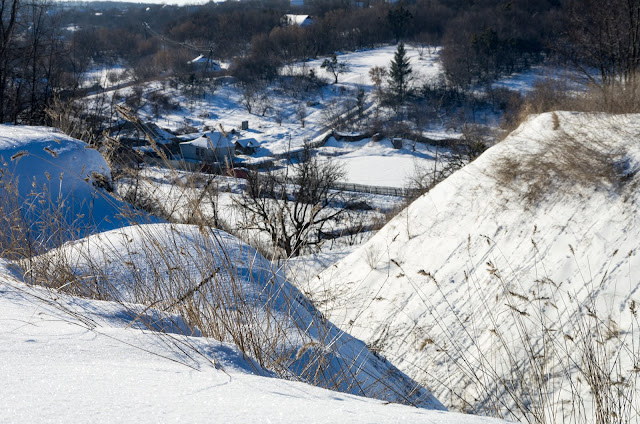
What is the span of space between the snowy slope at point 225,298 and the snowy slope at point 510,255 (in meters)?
1.74

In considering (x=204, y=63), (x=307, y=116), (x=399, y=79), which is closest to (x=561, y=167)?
(x=307, y=116)

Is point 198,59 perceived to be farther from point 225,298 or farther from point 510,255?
point 225,298

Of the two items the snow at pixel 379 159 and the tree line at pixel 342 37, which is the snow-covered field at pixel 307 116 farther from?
the tree line at pixel 342 37

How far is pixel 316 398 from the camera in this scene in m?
1.28

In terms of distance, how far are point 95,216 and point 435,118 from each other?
4059 cm

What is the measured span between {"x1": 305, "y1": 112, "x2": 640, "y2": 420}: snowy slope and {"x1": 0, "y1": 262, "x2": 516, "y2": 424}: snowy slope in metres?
2.87

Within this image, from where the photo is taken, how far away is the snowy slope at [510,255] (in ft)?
15.9

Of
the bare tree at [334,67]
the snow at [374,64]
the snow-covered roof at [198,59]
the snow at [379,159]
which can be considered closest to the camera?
the snow at [379,159]

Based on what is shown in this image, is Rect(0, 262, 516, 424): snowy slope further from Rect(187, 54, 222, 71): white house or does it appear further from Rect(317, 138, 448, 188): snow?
Rect(187, 54, 222, 71): white house

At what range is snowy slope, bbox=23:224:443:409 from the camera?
204 centimetres

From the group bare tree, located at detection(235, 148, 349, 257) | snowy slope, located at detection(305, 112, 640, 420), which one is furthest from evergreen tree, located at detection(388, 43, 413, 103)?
snowy slope, located at detection(305, 112, 640, 420)

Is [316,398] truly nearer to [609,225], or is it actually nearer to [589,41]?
[609,225]

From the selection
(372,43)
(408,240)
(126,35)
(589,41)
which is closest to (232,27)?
(126,35)

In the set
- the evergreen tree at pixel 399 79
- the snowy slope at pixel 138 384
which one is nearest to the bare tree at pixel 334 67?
the evergreen tree at pixel 399 79
